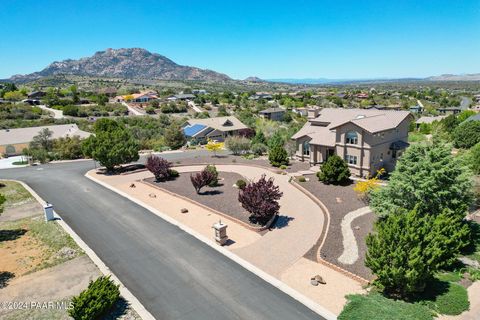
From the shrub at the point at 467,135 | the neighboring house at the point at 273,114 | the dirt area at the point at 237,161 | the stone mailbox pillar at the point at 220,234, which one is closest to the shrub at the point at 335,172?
the dirt area at the point at 237,161

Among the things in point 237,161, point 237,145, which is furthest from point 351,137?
point 237,145

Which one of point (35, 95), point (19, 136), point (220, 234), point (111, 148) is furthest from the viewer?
point (35, 95)

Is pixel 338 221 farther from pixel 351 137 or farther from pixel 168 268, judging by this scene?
pixel 351 137

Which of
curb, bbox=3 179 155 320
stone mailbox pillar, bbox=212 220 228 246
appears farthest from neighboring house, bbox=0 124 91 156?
stone mailbox pillar, bbox=212 220 228 246

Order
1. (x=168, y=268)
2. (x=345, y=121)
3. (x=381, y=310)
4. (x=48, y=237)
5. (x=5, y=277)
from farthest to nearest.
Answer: (x=345, y=121) → (x=48, y=237) → (x=168, y=268) → (x=5, y=277) → (x=381, y=310)

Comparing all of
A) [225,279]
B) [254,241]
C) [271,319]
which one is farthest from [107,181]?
[271,319]

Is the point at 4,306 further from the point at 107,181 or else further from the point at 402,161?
the point at 402,161
